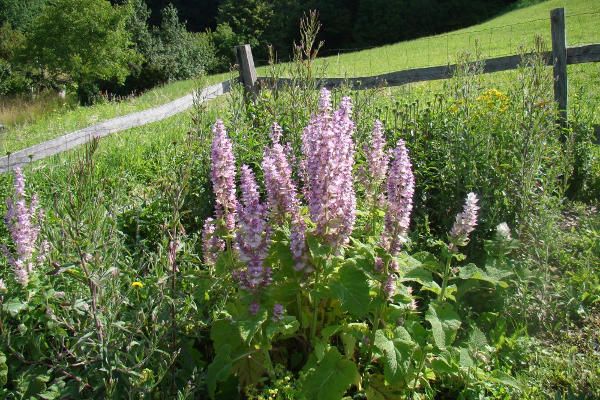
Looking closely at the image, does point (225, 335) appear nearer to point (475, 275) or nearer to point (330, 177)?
point (330, 177)

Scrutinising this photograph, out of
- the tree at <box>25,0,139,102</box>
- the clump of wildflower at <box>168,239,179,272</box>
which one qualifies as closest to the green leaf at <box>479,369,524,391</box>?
the clump of wildflower at <box>168,239,179,272</box>

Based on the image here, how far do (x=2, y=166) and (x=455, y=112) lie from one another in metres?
5.04

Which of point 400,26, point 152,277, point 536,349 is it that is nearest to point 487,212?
point 536,349

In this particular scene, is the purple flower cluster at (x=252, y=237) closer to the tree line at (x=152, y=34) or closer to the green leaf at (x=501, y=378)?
the green leaf at (x=501, y=378)

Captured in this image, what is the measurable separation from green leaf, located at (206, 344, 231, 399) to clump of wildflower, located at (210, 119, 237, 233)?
0.60 meters

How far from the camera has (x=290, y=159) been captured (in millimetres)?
3682

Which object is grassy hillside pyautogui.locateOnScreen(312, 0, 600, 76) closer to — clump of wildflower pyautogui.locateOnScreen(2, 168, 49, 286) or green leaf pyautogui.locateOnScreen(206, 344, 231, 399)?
clump of wildflower pyautogui.locateOnScreen(2, 168, 49, 286)

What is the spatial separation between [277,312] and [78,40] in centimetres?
3192

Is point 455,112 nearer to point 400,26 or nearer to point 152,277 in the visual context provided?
point 152,277

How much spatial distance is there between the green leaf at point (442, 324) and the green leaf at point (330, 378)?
1.36 ft

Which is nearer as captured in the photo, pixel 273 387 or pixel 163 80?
pixel 273 387

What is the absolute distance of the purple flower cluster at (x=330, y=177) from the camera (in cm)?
240

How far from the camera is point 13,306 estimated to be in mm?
2449

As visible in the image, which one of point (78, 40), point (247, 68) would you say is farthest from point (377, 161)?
point (78, 40)
